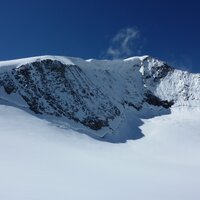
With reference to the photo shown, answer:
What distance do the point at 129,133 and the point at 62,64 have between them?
14.4m

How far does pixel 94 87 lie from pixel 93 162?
30.1 m

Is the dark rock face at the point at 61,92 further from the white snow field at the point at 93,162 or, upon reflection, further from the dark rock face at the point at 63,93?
the white snow field at the point at 93,162

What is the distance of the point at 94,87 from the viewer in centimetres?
5994

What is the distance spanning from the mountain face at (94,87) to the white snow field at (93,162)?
4.71 meters

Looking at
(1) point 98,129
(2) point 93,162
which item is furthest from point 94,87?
(2) point 93,162

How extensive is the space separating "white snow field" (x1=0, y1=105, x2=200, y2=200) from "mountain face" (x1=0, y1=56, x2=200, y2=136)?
15.4ft

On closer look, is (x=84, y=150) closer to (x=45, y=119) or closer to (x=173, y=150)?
(x=45, y=119)

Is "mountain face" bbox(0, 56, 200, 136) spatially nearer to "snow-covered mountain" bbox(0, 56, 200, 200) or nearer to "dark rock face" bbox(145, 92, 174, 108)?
"dark rock face" bbox(145, 92, 174, 108)

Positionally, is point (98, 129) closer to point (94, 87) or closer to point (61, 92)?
point (61, 92)

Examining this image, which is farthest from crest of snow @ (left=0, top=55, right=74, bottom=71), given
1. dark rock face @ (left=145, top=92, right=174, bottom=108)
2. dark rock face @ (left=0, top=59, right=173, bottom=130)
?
dark rock face @ (left=145, top=92, right=174, bottom=108)

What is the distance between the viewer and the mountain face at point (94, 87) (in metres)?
48.1

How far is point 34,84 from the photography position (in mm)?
50156

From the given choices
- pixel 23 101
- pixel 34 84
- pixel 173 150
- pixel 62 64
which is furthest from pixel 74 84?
pixel 173 150

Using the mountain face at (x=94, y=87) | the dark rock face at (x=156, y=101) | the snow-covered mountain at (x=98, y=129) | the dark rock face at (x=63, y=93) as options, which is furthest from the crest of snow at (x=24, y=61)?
the dark rock face at (x=156, y=101)
